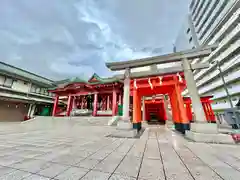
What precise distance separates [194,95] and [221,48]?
72.9 ft

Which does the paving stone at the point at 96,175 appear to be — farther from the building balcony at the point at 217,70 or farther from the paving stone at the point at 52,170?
the building balcony at the point at 217,70

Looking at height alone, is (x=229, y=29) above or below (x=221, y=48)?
above

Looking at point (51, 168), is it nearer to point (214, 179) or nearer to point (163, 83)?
point (214, 179)

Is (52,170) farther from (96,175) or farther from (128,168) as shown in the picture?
(128,168)

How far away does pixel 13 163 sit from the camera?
7.23ft

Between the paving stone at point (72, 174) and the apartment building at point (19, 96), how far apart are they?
770 inches

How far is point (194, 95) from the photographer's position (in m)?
4.96

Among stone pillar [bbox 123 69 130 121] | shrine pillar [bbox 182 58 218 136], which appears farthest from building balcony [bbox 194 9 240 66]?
stone pillar [bbox 123 69 130 121]

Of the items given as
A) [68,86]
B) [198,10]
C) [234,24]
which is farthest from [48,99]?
[198,10]

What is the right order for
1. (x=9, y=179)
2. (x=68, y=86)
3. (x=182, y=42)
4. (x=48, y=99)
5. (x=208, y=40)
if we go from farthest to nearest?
(x=182, y=42) → (x=208, y=40) → (x=48, y=99) → (x=68, y=86) → (x=9, y=179)

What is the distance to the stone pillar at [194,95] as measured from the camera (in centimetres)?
455

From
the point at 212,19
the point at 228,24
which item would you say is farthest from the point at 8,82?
the point at 212,19

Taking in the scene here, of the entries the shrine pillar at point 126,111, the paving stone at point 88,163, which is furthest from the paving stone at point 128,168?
the shrine pillar at point 126,111

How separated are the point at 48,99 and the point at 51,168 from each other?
915 inches
